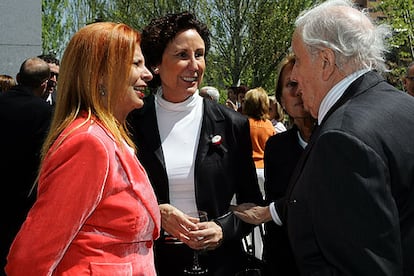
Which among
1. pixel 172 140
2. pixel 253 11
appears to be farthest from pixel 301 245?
pixel 253 11

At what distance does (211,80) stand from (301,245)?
1058 inches

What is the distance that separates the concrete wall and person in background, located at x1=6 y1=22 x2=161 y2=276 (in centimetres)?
761

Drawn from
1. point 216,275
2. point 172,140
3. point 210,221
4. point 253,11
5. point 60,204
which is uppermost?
point 60,204

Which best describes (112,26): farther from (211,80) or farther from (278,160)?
(211,80)

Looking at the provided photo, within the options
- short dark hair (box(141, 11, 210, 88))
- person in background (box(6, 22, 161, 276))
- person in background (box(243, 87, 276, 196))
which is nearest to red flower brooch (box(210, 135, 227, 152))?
short dark hair (box(141, 11, 210, 88))

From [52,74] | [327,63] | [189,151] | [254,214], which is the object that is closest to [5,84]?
[52,74]

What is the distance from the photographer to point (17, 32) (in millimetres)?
9484

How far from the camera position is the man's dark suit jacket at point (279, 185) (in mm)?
3391

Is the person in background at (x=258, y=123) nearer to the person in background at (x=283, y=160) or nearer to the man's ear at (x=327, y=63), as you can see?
the person in background at (x=283, y=160)

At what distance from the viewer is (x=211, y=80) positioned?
94.5ft

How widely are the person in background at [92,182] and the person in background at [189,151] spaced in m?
0.82

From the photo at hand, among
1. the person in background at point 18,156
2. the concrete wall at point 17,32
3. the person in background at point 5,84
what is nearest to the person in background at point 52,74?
the person in background at point 5,84

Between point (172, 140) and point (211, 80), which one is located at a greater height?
point (172, 140)

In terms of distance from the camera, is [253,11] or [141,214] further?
[253,11]
